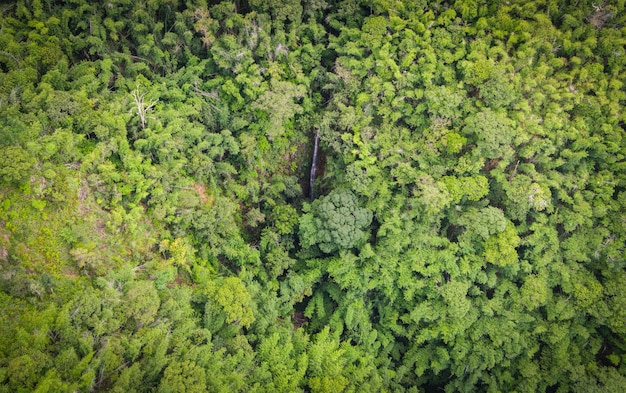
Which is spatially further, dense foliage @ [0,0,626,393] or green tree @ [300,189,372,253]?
green tree @ [300,189,372,253]

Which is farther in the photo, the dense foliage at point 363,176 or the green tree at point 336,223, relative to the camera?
the green tree at point 336,223

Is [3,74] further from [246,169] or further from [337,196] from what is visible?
[337,196]

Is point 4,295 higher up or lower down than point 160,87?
lower down

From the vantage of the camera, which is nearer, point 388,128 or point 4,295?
point 4,295

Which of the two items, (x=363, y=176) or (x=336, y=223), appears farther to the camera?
(x=363, y=176)

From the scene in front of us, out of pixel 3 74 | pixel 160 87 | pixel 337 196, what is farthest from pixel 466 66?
pixel 3 74

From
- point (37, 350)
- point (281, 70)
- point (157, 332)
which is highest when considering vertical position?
point (281, 70)

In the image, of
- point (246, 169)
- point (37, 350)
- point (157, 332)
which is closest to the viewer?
point (37, 350)

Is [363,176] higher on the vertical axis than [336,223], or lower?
higher
